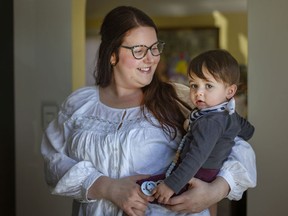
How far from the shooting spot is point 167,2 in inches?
231

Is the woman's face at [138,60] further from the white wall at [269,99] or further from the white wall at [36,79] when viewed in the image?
the white wall at [36,79]

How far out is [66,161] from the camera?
1.39 metres

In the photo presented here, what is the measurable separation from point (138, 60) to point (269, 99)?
0.86 meters

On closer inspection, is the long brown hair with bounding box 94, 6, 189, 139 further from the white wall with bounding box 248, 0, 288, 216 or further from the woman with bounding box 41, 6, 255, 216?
the white wall with bounding box 248, 0, 288, 216

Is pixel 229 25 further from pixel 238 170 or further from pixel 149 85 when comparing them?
pixel 238 170

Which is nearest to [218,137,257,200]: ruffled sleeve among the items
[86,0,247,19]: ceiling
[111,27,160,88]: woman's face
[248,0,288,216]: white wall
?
[111,27,160,88]: woman's face

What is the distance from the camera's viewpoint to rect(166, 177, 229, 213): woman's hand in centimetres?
119

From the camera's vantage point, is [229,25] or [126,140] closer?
[126,140]

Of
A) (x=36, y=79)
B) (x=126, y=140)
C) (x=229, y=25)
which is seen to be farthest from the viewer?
(x=229, y=25)

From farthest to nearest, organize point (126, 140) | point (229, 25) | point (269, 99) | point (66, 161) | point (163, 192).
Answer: point (229, 25) < point (269, 99) < point (66, 161) < point (126, 140) < point (163, 192)

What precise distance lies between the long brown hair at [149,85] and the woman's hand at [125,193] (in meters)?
0.20

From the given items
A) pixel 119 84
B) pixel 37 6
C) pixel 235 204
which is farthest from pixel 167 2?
pixel 119 84

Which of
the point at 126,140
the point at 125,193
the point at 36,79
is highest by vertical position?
the point at 36,79

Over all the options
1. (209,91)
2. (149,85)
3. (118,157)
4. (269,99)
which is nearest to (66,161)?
(118,157)
